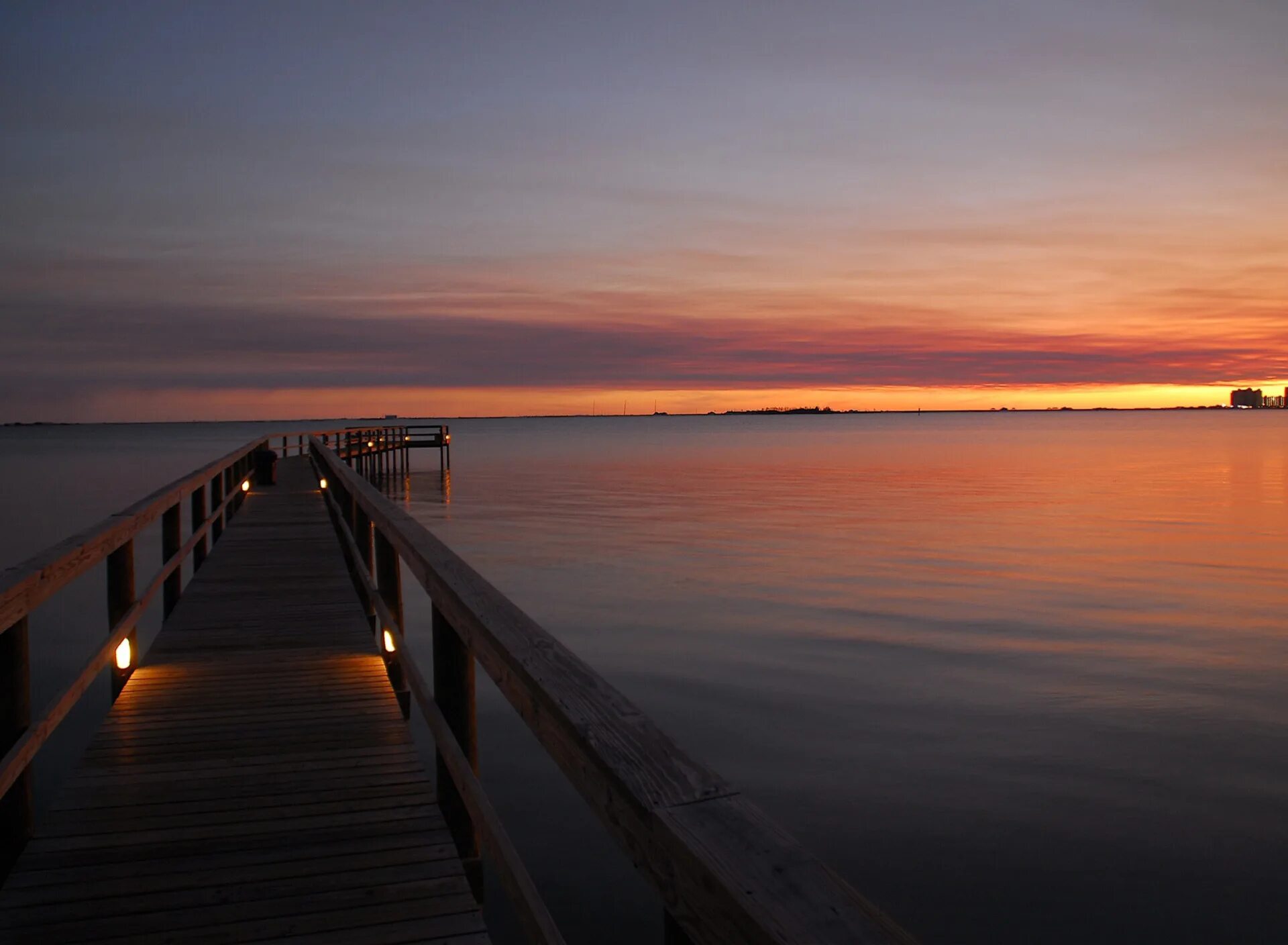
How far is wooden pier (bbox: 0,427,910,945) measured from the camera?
3.88ft

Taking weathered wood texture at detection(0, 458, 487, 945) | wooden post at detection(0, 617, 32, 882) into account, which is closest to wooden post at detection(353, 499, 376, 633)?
weathered wood texture at detection(0, 458, 487, 945)

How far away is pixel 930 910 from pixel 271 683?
396 centimetres

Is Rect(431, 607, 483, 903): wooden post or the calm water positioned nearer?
Rect(431, 607, 483, 903): wooden post

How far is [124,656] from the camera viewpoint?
523cm

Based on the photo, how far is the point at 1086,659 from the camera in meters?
10.5

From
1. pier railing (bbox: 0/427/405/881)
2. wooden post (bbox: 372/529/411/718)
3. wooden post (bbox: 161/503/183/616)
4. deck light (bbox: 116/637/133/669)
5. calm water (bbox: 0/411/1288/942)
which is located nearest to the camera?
pier railing (bbox: 0/427/405/881)

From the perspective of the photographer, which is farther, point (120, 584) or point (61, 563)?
point (120, 584)

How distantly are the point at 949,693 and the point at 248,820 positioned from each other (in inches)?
286

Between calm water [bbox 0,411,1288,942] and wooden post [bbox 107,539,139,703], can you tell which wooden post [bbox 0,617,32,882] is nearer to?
wooden post [bbox 107,539,139,703]

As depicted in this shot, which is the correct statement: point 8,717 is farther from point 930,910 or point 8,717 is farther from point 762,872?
point 930,910

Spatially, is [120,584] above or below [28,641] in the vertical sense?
above

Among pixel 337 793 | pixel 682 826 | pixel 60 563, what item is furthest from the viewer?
pixel 337 793

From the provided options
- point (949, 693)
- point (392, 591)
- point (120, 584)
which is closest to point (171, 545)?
point (120, 584)

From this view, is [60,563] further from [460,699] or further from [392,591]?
[392,591]
